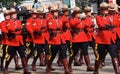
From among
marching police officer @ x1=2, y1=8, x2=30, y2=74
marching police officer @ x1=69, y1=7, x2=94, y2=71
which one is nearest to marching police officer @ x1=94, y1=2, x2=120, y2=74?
marching police officer @ x1=69, y1=7, x2=94, y2=71

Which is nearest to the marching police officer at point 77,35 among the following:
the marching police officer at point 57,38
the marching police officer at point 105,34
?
the marching police officer at point 57,38

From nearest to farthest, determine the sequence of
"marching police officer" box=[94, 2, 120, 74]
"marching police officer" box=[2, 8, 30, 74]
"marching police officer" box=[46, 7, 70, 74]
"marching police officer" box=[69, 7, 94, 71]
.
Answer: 1. "marching police officer" box=[94, 2, 120, 74]
2. "marching police officer" box=[46, 7, 70, 74]
3. "marching police officer" box=[69, 7, 94, 71]
4. "marching police officer" box=[2, 8, 30, 74]

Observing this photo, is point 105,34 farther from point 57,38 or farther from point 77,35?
point 77,35

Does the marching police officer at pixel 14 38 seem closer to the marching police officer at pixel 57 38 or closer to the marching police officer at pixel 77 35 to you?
the marching police officer at pixel 57 38

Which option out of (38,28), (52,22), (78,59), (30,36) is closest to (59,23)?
(52,22)

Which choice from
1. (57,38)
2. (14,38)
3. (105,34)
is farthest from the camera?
(14,38)

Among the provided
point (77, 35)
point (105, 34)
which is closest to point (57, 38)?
point (77, 35)

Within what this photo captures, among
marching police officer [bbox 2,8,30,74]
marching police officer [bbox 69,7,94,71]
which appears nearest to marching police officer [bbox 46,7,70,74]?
marching police officer [bbox 69,7,94,71]

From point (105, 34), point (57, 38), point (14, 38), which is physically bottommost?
point (14, 38)

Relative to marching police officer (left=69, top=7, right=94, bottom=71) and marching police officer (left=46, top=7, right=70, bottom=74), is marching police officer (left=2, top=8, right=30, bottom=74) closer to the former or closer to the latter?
marching police officer (left=46, top=7, right=70, bottom=74)

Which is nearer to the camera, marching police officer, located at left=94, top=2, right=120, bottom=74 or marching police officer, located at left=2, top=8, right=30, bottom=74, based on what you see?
marching police officer, located at left=94, top=2, right=120, bottom=74

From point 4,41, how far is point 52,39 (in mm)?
1926

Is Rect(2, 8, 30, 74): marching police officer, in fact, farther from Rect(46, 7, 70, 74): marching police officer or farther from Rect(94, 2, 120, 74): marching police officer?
Rect(94, 2, 120, 74): marching police officer

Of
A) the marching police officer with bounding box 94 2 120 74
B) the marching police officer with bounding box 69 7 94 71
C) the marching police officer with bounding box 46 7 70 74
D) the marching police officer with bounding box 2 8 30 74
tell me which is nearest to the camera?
the marching police officer with bounding box 94 2 120 74
